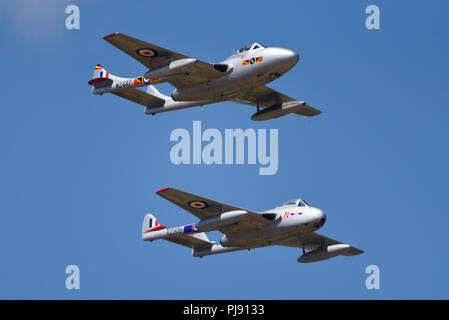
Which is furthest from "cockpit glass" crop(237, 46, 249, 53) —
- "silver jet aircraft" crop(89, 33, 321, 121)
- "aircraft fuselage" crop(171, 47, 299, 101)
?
"aircraft fuselage" crop(171, 47, 299, 101)

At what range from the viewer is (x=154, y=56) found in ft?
211

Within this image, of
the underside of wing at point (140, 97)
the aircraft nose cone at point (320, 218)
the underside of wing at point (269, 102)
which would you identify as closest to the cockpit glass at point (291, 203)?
the aircraft nose cone at point (320, 218)

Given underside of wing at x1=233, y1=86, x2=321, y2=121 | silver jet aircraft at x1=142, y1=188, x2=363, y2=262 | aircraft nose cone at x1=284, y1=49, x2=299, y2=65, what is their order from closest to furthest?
aircraft nose cone at x1=284, y1=49, x2=299, y2=65 < silver jet aircraft at x1=142, y1=188, x2=363, y2=262 < underside of wing at x1=233, y1=86, x2=321, y2=121

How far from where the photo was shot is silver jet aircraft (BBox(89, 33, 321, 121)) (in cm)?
6309

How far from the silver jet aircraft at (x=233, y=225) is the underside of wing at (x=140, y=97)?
895 cm

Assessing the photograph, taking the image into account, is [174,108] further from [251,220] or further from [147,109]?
[251,220]

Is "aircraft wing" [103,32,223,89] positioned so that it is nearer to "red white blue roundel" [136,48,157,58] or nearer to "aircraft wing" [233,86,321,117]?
"red white blue roundel" [136,48,157,58]

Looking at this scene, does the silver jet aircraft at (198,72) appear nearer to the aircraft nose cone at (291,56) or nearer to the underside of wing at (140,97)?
the aircraft nose cone at (291,56)

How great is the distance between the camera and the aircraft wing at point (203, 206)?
63.5 metres

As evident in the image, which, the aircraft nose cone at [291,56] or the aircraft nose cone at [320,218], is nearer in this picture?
the aircraft nose cone at [291,56]

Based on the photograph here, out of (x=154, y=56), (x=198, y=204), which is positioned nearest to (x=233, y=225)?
(x=198, y=204)

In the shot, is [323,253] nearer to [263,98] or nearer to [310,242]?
[310,242]

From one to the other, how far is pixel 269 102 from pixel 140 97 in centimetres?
1041
